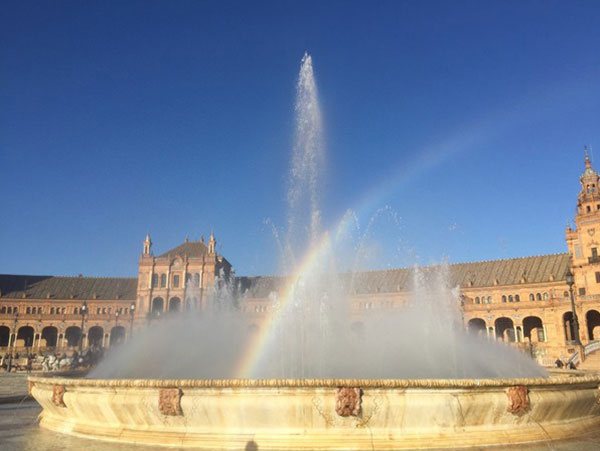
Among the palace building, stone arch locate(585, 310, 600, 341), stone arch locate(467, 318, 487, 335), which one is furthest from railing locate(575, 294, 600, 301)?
stone arch locate(467, 318, 487, 335)

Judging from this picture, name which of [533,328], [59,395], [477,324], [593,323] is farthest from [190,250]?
[59,395]

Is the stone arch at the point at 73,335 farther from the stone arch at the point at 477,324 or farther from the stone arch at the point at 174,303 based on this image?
the stone arch at the point at 477,324

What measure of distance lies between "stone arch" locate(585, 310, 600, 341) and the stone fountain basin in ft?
176

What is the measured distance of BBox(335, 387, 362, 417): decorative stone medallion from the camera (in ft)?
23.3

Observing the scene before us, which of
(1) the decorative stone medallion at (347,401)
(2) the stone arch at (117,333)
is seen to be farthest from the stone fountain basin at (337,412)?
(2) the stone arch at (117,333)

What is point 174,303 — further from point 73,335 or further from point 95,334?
point 73,335

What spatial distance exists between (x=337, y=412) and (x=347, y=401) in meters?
0.22

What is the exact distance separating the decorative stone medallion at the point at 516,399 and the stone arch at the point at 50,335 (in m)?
80.2

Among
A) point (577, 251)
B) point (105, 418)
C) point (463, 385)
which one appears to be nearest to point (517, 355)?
point (463, 385)

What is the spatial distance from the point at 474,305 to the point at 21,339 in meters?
64.7

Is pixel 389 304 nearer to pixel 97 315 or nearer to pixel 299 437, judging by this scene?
pixel 97 315

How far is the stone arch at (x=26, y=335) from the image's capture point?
2958 inches

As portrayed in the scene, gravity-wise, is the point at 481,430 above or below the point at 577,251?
below

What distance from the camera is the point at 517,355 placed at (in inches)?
591
